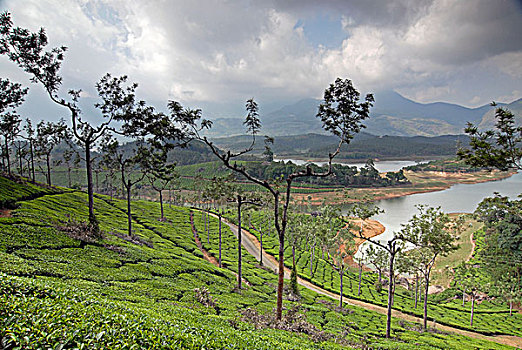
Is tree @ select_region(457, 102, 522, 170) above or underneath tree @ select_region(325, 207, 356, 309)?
above

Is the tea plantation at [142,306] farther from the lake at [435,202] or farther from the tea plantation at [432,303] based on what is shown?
the lake at [435,202]

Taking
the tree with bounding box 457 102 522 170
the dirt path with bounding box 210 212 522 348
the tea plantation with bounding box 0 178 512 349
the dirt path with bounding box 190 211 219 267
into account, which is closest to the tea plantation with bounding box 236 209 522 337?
the tea plantation with bounding box 0 178 512 349

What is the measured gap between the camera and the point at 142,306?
A: 11.0 meters

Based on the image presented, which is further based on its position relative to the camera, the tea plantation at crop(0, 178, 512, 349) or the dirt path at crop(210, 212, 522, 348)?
the dirt path at crop(210, 212, 522, 348)

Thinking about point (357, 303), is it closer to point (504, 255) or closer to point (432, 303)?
point (432, 303)

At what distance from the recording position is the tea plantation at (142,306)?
19.2ft

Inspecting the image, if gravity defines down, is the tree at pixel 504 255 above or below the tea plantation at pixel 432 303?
above

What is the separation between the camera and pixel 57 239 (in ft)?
61.4

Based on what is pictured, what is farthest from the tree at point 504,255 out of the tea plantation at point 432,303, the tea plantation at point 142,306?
the tea plantation at point 142,306

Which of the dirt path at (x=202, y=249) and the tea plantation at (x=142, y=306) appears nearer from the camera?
the tea plantation at (x=142, y=306)

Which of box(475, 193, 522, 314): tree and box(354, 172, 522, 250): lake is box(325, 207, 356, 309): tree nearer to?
box(475, 193, 522, 314): tree

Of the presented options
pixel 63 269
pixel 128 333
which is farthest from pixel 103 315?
pixel 63 269

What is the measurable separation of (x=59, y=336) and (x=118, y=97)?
2287 cm

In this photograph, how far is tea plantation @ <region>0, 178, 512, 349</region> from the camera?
585cm
